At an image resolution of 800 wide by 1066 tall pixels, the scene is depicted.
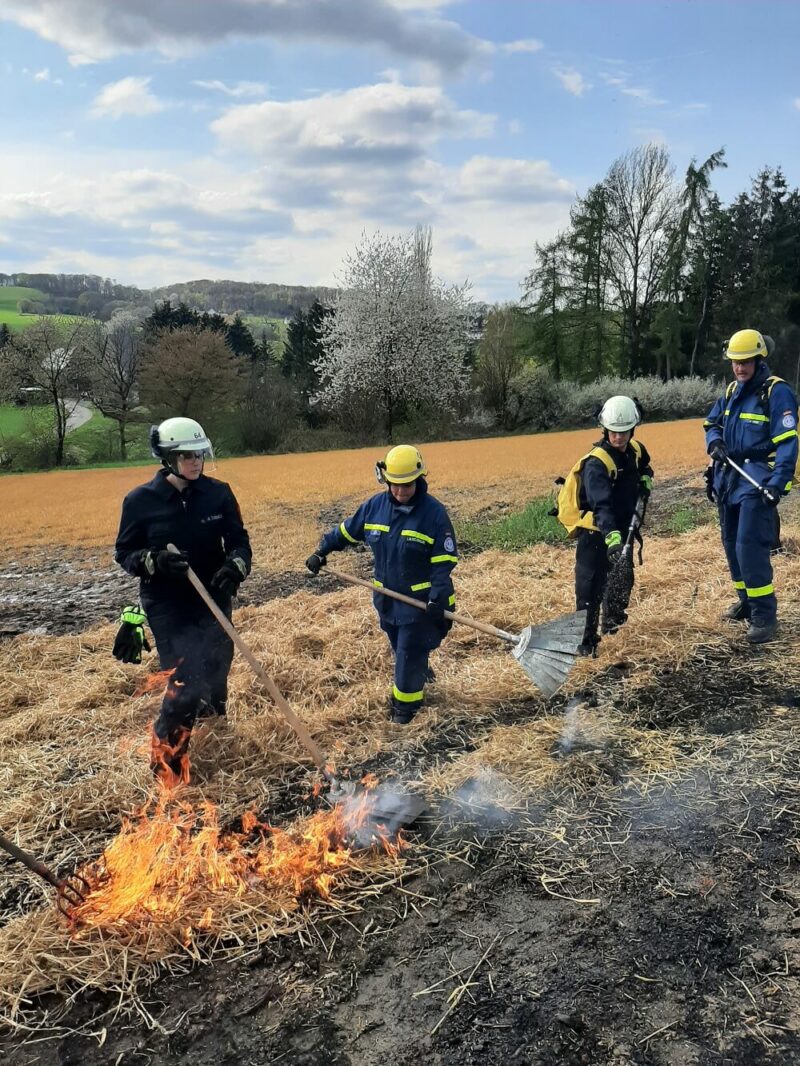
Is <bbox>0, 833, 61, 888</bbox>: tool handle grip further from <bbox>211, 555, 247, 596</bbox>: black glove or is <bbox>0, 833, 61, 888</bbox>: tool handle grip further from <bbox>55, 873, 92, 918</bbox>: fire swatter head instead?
<bbox>211, 555, 247, 596</bbox>: black glove

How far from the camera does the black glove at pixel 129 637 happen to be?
14.6 feet

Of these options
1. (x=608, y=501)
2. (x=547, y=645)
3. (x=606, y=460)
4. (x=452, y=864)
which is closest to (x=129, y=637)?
(x=452, y=864)

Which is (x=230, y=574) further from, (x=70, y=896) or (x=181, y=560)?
(x=70, y=896)

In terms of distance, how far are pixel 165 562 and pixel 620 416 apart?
3451 mm

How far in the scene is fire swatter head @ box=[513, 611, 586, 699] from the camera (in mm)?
4508

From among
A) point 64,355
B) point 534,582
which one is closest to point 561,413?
point 64,355

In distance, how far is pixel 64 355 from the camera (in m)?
36.6

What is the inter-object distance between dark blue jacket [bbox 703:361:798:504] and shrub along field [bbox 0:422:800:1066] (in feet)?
4.22

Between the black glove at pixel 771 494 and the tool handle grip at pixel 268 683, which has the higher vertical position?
the black glove at pixel 771 494

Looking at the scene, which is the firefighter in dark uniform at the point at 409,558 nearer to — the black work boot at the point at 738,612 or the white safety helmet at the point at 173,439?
the white safety helmet at the point at 173,439

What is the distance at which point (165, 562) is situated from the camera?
420cm

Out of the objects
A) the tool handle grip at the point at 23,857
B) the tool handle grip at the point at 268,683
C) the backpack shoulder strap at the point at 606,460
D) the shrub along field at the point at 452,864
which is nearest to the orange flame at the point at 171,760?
the shrub along field at the point at 452,864

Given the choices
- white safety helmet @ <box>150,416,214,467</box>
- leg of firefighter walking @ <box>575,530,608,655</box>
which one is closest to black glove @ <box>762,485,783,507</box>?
leg of firefighter walking @ <box>575,530,608,655</box>

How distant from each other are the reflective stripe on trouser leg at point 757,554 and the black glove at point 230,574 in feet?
13.0
